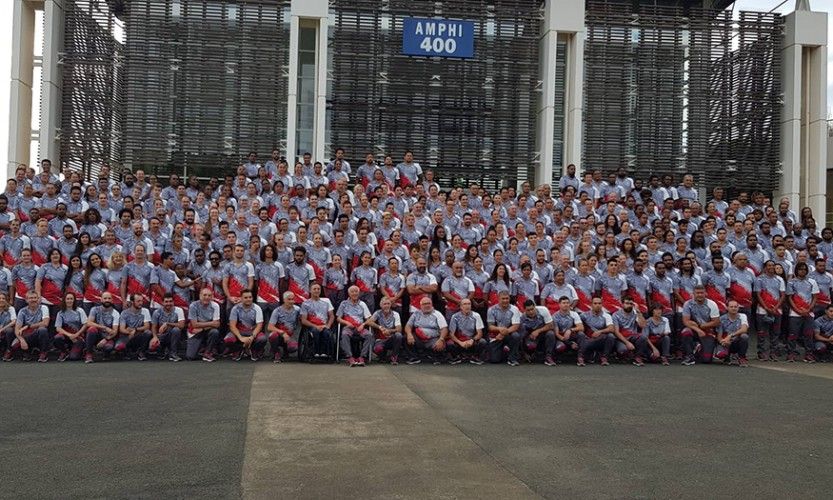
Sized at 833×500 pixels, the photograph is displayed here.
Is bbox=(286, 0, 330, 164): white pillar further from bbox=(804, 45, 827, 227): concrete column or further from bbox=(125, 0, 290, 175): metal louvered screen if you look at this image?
bbox=(804, 45, 827, 227): concrete column

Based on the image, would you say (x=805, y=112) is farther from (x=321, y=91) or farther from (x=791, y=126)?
(x=321, y=91)

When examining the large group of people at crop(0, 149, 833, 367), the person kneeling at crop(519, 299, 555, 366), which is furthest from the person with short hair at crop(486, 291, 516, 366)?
the person kneeling at crop(519, 299, 555, 366)

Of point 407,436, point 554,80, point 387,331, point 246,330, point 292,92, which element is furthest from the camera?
point 554,80

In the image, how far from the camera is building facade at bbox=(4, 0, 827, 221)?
843 inches

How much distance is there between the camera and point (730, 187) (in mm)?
23453

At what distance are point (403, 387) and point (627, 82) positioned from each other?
16.5 m

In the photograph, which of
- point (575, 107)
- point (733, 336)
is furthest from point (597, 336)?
point (575, 107)

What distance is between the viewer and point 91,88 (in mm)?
21547

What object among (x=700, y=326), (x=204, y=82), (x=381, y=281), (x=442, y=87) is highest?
(x=442, y=87)

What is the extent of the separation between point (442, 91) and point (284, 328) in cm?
1218

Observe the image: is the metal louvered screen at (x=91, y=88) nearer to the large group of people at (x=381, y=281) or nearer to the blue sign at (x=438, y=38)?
the large group of people at (x=381, y=281)

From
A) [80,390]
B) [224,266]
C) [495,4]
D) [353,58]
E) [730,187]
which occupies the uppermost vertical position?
[495,4]

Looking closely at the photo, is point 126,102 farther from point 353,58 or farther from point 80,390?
point 80,390

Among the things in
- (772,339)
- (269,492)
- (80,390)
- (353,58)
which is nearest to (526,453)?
(269,492)
